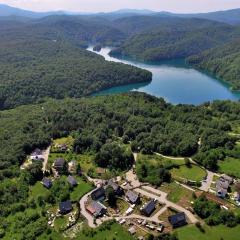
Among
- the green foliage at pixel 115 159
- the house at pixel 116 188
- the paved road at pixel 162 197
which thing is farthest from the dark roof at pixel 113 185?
the green foliage at pixel 115 159

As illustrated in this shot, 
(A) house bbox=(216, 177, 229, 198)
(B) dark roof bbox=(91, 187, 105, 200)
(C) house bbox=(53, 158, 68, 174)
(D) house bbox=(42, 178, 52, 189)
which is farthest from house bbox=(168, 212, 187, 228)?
(C) house bbox=(53, 158, 68, 174)

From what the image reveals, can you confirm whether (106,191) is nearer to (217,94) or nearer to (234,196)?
(234,196)

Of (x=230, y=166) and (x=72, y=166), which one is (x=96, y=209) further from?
(x=230, y=166)

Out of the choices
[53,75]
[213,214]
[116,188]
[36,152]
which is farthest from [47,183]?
[53,75]

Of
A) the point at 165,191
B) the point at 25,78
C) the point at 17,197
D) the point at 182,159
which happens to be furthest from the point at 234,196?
the point at 25,78

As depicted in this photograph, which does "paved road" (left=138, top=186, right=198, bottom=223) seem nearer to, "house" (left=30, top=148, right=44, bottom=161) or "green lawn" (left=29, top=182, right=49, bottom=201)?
"green lawn" (left=29, top=182, right=49, bottom=201)
